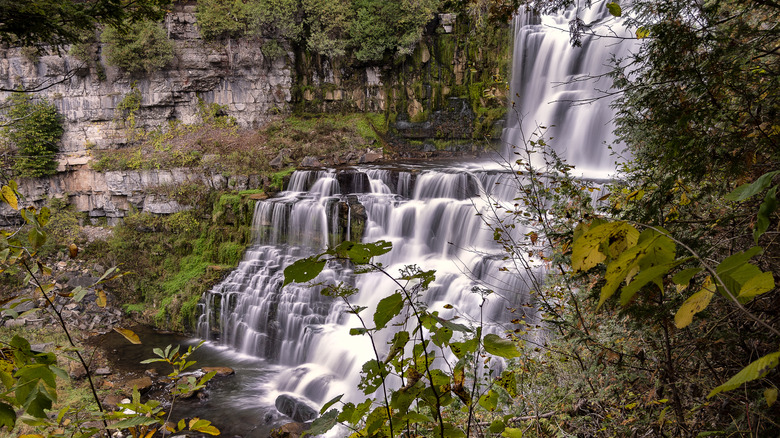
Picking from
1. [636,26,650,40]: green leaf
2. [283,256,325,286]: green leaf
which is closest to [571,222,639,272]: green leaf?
[283,256,325,286]: green leaf

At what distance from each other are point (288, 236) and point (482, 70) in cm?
1021

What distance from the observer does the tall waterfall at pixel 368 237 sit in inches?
342

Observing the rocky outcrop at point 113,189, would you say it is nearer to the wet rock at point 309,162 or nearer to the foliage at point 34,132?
the foliage at point 34,132

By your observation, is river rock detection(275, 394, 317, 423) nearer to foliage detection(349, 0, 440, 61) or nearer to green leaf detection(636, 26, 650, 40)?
green leaf detection(636, 26, 650, 40)

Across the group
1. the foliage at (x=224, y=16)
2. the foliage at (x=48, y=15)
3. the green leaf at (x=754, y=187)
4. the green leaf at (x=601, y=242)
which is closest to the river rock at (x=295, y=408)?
the foliage at (x=48, y=15)

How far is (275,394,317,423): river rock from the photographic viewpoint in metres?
7.49

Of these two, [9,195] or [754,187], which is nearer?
[754,187]

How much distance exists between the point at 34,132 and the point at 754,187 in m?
20.8

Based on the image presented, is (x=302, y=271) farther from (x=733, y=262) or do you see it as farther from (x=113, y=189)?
(x=113, y=189)

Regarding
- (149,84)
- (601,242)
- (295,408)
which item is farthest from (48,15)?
(149,84)

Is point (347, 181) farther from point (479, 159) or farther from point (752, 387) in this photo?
point (752, 387)

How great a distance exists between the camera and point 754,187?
26.1 inches

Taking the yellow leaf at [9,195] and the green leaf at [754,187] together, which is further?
the yellow leaf at [9,195]

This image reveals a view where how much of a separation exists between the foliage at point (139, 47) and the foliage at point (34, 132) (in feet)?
10.5
